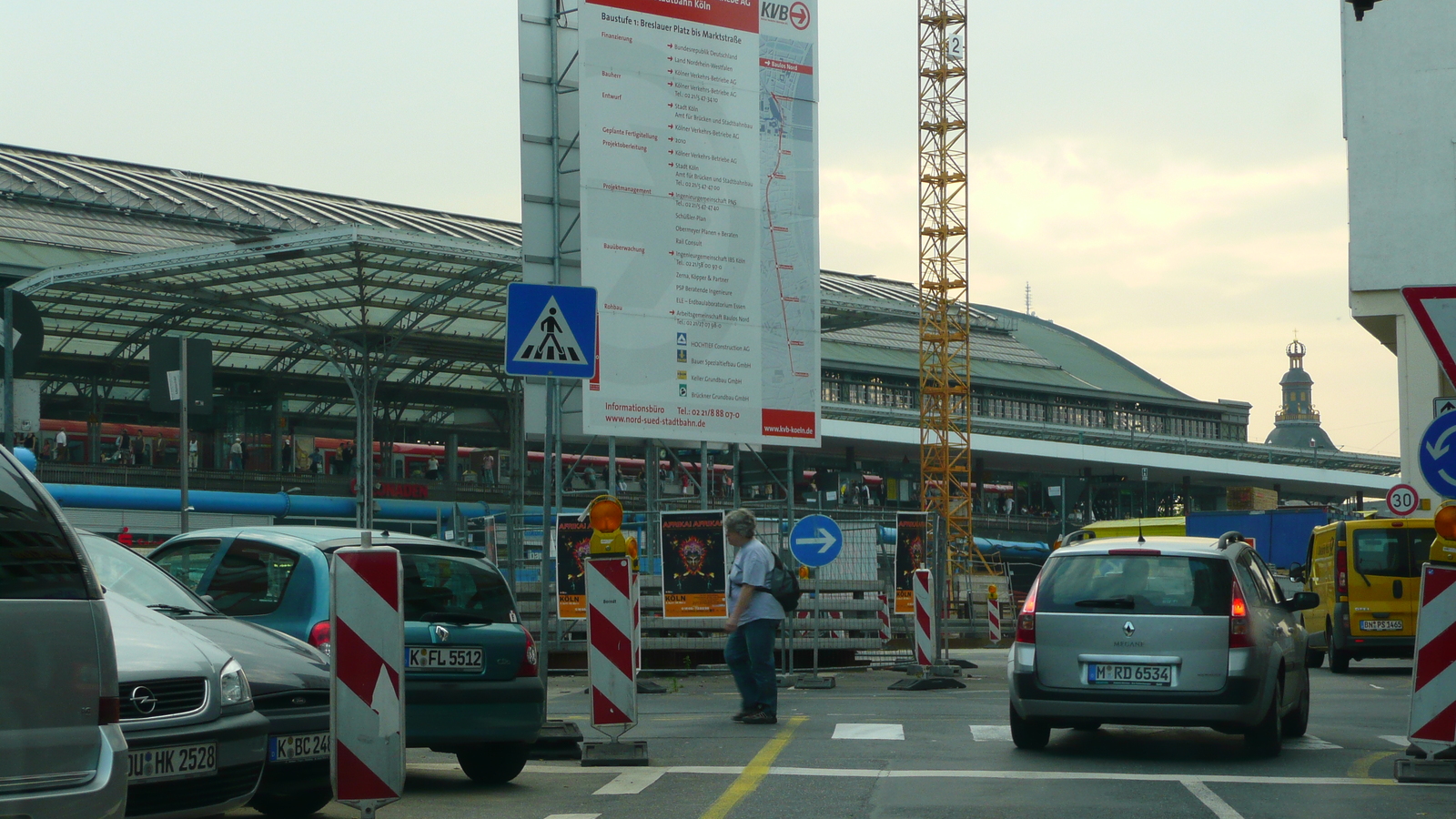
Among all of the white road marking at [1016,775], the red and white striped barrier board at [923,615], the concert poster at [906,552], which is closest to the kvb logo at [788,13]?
the concert poster at [906,552]

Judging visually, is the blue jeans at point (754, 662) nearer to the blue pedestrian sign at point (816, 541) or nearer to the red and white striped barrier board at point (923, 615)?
the red and white striped barrier board at point (923, 615)

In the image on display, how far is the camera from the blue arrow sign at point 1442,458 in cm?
1065

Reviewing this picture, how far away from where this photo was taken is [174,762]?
641 cm

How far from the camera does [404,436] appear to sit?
2547 inches

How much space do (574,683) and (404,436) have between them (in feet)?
151

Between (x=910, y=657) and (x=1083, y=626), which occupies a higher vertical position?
(x=1083, y=626)

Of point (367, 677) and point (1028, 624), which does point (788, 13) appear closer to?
point (1028, 624)

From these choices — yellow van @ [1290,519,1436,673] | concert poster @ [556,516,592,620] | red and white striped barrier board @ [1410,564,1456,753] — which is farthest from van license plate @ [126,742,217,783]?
yellow van @ [1290,519,1436,673]

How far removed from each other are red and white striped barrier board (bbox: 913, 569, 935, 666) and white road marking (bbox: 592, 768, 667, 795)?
943 cm

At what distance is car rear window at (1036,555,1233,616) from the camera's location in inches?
426

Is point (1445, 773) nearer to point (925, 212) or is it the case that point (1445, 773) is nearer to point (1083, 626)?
point (1083, 626)

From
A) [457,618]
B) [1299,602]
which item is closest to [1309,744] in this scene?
[1299,602]

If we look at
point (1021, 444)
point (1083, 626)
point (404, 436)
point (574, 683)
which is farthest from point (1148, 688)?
point (1021, 444)

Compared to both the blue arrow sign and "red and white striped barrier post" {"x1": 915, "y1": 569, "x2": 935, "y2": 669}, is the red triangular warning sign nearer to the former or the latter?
the blue arrow sign
